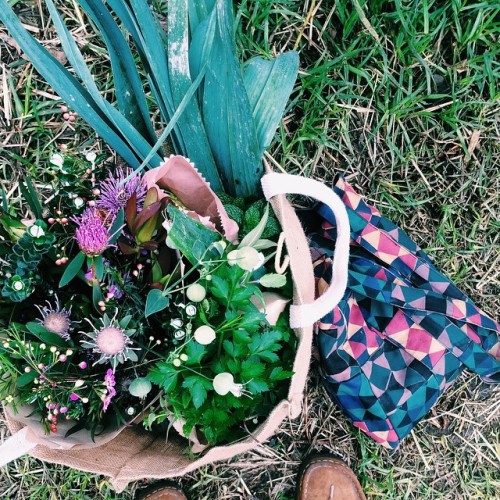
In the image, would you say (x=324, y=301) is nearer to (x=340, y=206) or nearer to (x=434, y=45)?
(x=340, y=206)

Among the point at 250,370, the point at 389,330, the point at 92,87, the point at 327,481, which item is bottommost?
the point at 327,481

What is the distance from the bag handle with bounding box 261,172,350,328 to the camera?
2.67ft

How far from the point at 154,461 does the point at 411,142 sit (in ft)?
2.80

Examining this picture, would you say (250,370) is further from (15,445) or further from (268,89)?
(268,89)

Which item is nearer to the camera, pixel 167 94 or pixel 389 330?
pixel 167 94

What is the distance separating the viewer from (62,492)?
3.92 feet

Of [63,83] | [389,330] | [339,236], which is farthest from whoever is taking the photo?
[389,330]

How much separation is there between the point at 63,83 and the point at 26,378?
1.35 ft

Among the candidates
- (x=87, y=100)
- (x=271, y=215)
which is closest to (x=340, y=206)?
(x=271, y=215)

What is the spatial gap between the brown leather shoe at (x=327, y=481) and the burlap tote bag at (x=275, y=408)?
410 millimetres

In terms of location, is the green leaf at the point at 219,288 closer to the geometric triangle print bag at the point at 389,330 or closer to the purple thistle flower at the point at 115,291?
the purple thistle flower at the point at 115,291

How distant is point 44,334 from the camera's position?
67 cm

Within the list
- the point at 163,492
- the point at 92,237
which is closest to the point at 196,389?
the point at 92,237

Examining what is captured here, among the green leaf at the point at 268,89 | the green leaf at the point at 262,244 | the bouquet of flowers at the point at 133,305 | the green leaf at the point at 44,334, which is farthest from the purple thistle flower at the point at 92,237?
the green leaf at the point at 268,89
